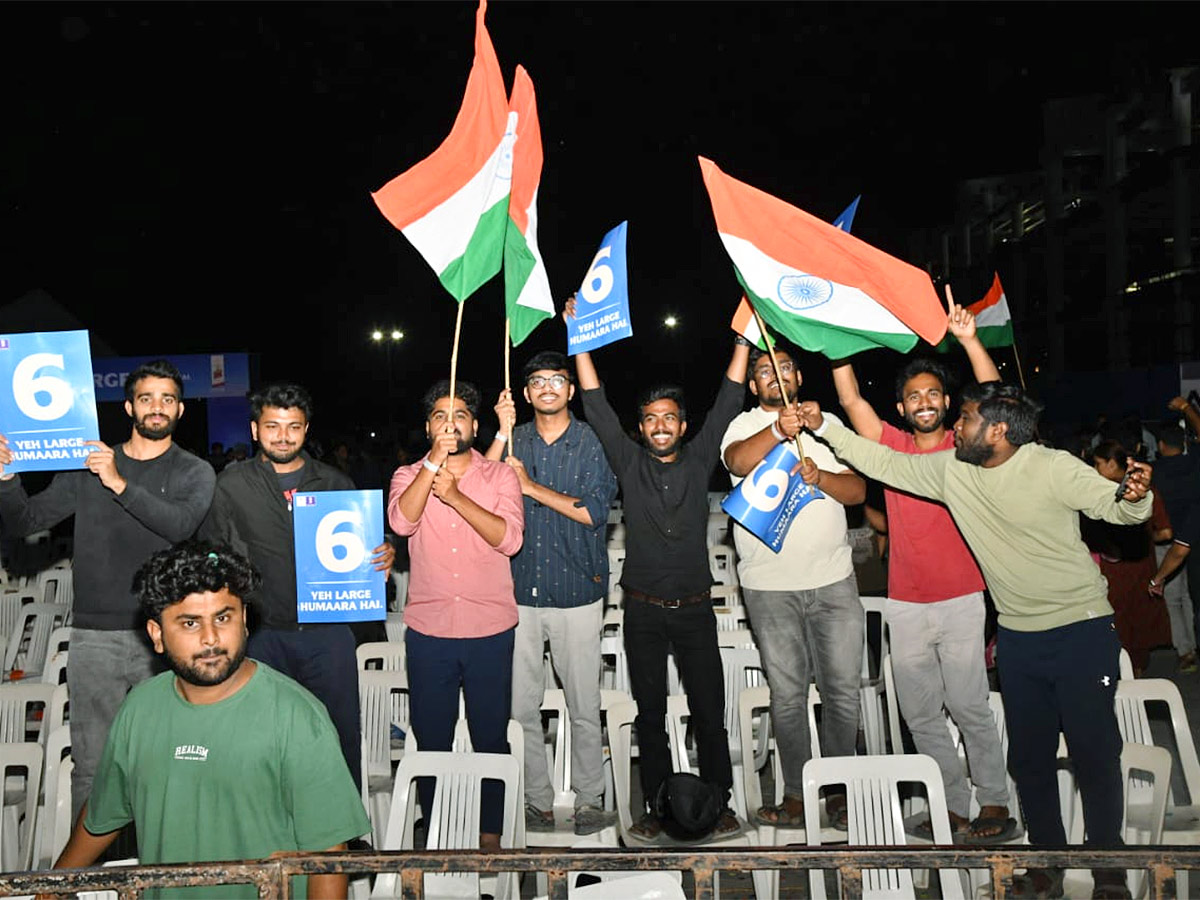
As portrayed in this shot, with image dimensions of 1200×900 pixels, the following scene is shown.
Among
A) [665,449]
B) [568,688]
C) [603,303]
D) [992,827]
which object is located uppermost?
[603,303]

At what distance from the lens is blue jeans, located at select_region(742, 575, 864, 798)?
5.61 meters

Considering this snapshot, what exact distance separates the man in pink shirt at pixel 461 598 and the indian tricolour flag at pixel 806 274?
151 cm

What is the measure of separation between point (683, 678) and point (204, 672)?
3120 mm

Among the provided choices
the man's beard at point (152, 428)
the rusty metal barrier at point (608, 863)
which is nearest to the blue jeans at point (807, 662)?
the man's beard at point (152, 428)

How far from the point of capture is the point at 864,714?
A: 6652 mm

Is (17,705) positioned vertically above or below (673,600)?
below

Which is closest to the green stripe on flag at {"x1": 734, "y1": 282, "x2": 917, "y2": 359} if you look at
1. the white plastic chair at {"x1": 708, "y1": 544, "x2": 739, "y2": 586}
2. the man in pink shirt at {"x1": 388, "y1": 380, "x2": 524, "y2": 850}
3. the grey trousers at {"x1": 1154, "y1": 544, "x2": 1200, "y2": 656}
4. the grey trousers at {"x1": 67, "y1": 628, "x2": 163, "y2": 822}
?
the man in pink shirt at {"x1": 388, "y1": 380, "x2": 524, "y2": 850}

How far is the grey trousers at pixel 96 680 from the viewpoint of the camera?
4906mm

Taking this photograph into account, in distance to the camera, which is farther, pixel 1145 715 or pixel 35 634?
pixel 35 634

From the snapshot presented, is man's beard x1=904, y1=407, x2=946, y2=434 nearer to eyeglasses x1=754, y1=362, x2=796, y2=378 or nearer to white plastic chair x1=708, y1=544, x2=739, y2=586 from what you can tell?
eyeglasses x1=754, y1=362, x2=796, y2=378

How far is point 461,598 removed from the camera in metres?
5.29

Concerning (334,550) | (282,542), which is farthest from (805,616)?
(282,542)

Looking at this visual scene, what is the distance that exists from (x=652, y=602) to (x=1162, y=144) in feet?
86.1

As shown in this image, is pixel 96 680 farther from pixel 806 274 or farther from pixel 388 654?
pixel 806 274
